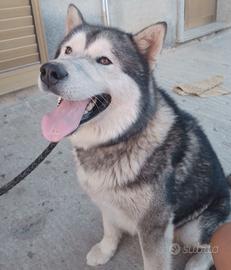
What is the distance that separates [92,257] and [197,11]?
4791mm

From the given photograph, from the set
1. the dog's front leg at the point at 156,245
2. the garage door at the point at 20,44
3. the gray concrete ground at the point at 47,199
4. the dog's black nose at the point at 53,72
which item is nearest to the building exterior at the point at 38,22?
the garage door at the point at 20,44

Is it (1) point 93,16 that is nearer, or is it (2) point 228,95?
(2) point 228,95

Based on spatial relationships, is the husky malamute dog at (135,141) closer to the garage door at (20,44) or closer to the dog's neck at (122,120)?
the dog's neck at (122,120)

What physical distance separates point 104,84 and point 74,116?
192 millimetres

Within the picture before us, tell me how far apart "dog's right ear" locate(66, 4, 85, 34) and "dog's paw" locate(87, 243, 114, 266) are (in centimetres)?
119

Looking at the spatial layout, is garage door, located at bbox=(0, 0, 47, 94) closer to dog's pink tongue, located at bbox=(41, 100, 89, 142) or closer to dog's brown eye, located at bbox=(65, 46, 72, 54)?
dog's brown eye, located at bbox=(65, 46, 72, 54)

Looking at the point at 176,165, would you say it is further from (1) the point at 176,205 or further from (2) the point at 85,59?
(2) the point at 85,59

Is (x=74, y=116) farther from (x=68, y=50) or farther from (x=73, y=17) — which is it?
(x=73, y=17)

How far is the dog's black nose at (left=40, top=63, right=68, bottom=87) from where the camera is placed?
4.98 ft

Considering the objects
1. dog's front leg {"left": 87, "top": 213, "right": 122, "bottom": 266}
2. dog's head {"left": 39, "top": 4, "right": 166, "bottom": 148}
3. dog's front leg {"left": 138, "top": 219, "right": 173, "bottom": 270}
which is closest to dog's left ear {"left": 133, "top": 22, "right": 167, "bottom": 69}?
dog's head {"left": 39, "top": 4, "right": 166, "bottom": 148}

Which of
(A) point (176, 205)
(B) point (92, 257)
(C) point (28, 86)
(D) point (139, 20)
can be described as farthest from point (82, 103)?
(D) point (139, 20)

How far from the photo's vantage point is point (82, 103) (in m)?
1.69

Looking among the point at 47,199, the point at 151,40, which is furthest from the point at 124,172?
the point at 47,199

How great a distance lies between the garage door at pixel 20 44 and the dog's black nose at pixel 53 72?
7.68 feet
